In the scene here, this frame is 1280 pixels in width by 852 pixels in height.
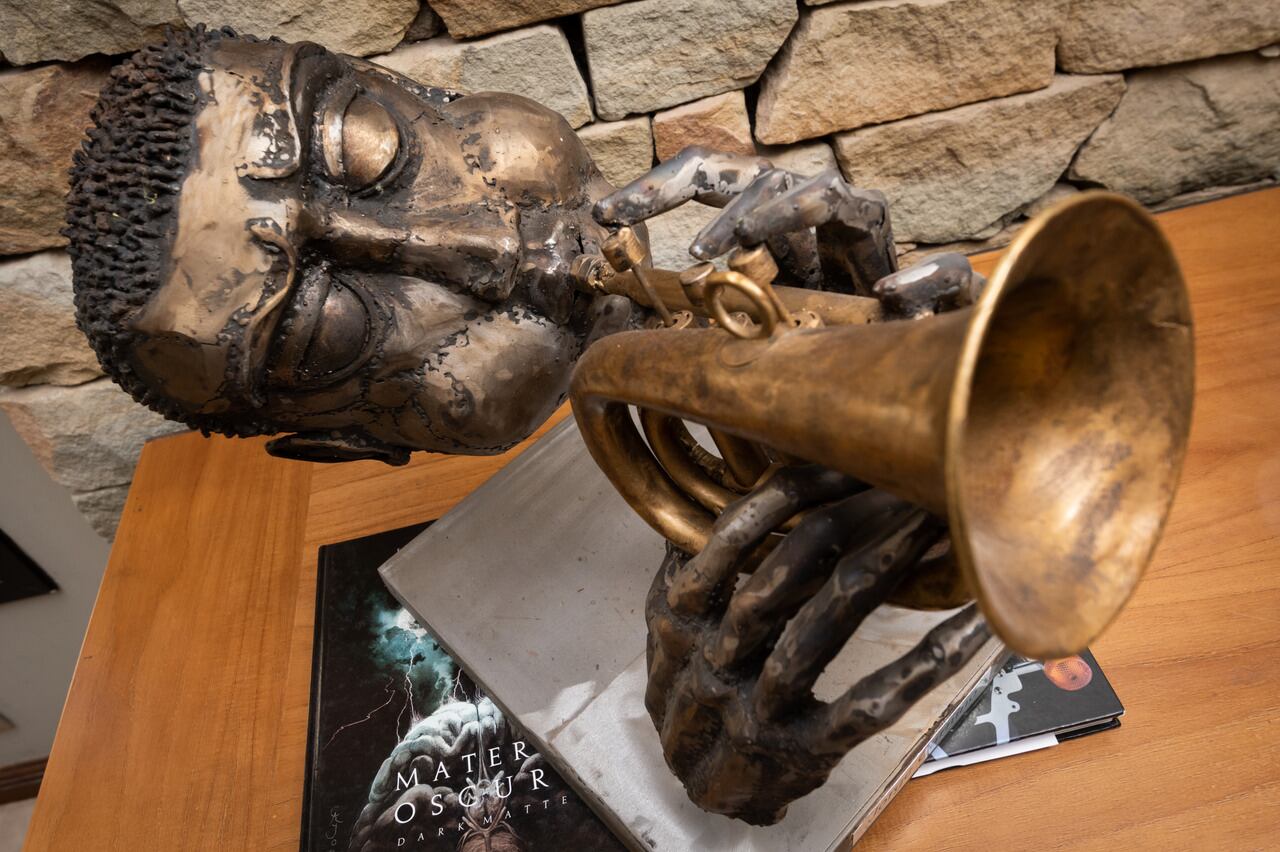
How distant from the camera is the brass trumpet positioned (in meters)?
0.40

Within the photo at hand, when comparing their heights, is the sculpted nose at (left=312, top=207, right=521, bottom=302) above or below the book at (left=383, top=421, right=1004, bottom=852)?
above

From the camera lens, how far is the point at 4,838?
1575 millimetres

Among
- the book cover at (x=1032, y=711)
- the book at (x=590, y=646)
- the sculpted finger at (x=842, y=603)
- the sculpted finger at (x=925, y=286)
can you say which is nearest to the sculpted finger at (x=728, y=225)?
the sculpted finger at (x=925, y=286)

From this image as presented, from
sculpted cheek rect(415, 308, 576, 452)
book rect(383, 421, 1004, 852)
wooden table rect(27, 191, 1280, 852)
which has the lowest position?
wooden table rect(27, 191, 1280, 852)

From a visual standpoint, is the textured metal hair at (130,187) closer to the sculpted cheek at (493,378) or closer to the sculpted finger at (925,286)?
the sculpted cheek at (493,378)

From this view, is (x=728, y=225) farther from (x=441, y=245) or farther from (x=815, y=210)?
(x=441, y=245)

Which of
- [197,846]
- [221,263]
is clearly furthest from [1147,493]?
[197,846]

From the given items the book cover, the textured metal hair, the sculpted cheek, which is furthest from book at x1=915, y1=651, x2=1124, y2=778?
the textured metal hair

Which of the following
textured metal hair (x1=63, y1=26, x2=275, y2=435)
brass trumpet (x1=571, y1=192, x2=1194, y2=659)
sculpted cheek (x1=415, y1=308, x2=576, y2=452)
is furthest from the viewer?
sculpted cheek (x1=415, y1=308, x2=576, y2=452)

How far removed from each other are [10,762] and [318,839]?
1232 millimetres

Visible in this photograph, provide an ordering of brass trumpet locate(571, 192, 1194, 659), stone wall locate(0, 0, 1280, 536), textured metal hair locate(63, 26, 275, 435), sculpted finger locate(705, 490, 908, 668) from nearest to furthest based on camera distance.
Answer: brass trumpet locate(571, 192, 1194, 659) < sculpted finger locate(705, 490, 908, 668) < textured metal hair locate(63, 26, 275, 435) < stone wall locate(0, 0, 1280, 536)

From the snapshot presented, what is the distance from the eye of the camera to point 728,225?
571 millimetres

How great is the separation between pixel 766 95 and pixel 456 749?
97cm

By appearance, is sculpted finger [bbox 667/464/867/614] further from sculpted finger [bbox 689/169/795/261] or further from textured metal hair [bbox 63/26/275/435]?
textured metal hair [bbox 63/26/275/435]
